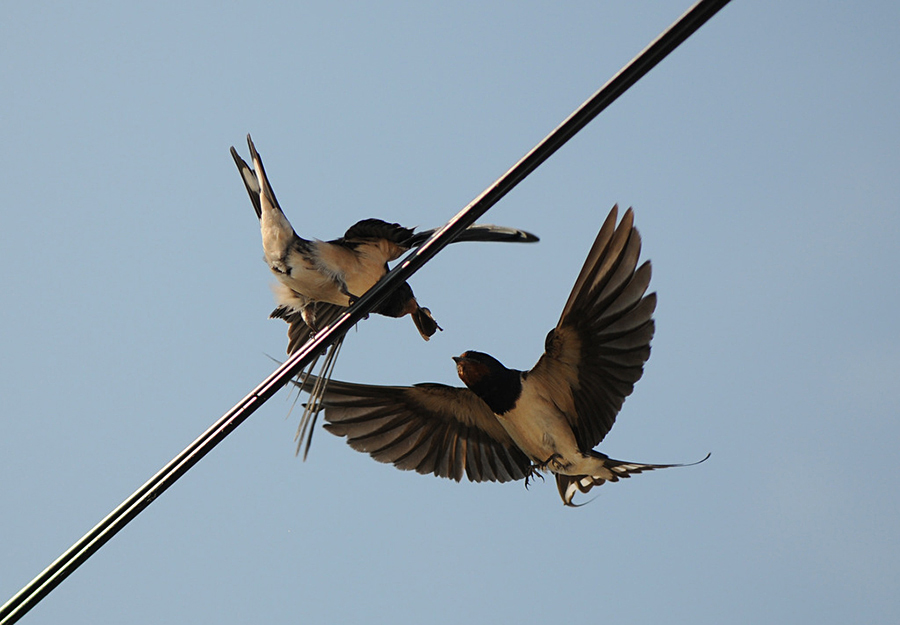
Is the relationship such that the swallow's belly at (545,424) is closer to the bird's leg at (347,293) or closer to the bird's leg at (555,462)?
the bird's leg at (555,462)

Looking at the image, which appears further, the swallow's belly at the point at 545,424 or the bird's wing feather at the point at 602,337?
the swallow's belly at the point at 545,424

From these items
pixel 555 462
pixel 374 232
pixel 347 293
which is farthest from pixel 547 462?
pixel 374 232

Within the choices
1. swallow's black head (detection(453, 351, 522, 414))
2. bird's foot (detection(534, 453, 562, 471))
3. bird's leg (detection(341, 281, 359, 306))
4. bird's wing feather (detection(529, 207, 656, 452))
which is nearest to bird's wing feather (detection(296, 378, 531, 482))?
bird's foot (detection(534, 453, 562, 471))

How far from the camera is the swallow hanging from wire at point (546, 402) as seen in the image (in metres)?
3.54

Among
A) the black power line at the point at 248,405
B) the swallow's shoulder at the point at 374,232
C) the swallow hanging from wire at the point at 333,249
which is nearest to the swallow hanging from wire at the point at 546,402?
the swallow hanging from wire at the point at 333,249

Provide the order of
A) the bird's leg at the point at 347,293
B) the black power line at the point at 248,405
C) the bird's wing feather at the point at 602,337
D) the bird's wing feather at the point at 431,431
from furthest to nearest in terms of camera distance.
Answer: the bird's wing feather at the point at 431,431, the bird's leg at the point at 347,293, the bird's wing feather at the point at 602,337, the black power line at the point at 248,405

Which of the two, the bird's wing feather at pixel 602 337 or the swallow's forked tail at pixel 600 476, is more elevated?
the bird's wing feather at pixel 602 337

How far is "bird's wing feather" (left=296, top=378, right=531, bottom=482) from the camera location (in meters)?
4.22

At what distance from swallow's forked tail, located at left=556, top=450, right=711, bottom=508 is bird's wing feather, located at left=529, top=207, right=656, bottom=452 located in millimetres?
105

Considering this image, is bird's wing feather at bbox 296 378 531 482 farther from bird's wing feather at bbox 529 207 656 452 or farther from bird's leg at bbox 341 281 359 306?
bird's leg at bbox 341 281 359 306

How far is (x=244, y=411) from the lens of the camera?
7.26ft

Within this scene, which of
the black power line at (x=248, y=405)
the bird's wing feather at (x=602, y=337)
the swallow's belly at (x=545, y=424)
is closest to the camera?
the black power line at (x=248, y=405)

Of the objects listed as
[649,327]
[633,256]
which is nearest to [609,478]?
[649,327]

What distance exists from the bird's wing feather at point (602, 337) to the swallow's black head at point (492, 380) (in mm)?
108
